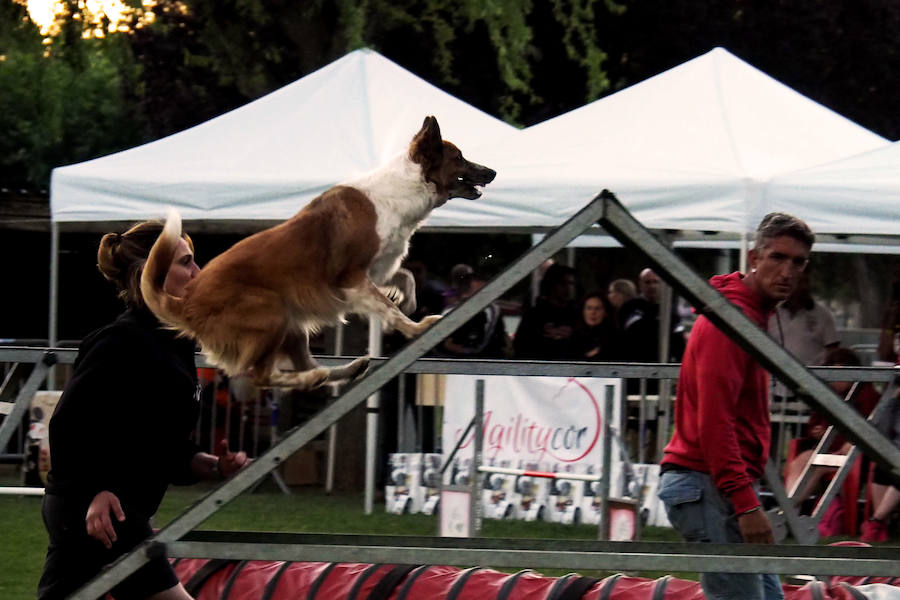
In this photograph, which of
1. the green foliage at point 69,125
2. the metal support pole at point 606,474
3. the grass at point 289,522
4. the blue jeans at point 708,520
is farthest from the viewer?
the green foliage at point 69,125

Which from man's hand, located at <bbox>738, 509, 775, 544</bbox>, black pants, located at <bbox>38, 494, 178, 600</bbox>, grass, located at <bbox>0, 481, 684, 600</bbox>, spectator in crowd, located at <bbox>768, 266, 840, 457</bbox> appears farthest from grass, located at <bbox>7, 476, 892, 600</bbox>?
black pants, located at <bbox>38, 494, 178, 600</bbox>

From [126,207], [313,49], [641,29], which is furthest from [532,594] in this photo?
[641,29]

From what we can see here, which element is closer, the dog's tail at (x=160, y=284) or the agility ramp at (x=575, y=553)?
the agility ramp at (x=575, y=553)

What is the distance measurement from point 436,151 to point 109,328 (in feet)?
3.56

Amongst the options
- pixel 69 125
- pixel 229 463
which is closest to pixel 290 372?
pixel 229 463

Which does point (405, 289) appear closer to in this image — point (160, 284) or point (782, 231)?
point (160, 284)

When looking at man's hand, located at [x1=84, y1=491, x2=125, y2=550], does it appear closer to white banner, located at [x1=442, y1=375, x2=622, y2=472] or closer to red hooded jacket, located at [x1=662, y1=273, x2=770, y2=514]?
red hooded jacket, located at [x1=662, y1=273, x2=770, y2=514]

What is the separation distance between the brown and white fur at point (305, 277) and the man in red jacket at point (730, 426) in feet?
2.69

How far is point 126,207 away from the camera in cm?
955

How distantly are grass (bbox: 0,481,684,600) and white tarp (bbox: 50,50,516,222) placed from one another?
214cm

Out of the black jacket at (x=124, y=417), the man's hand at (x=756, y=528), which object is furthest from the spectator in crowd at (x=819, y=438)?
the black jacket at (x=124, y=417)

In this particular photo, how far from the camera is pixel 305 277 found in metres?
3.55

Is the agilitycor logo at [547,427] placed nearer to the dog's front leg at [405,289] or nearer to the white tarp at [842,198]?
the white tarp at [842,198]

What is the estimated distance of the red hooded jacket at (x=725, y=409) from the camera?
3.69 metres
